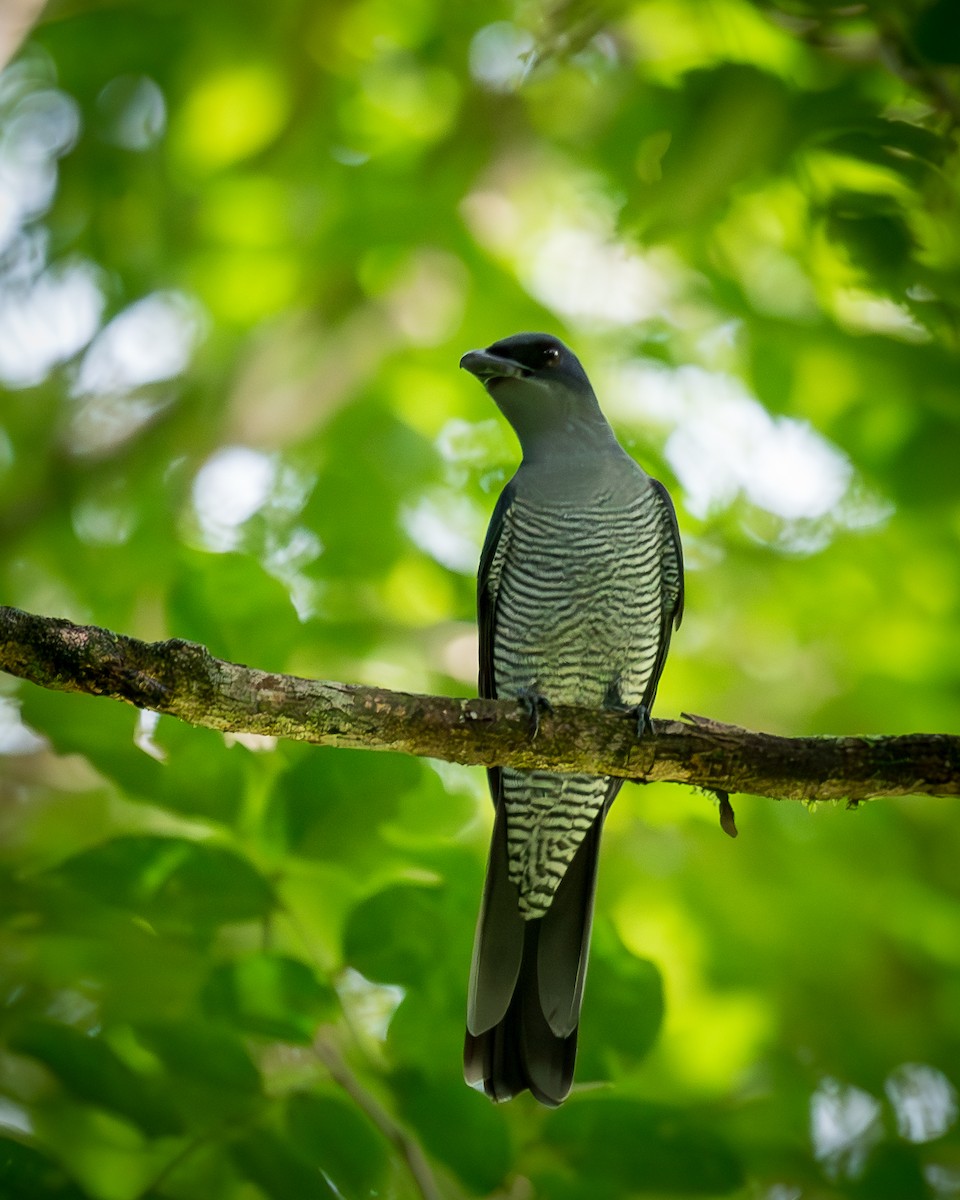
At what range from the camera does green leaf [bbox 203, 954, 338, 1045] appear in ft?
8.56

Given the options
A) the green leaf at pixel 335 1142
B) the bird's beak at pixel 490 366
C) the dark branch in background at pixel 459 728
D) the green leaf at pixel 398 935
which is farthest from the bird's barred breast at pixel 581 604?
the green leaf at pixel 335 1142

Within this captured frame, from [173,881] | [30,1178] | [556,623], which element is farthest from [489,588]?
[30,1178]

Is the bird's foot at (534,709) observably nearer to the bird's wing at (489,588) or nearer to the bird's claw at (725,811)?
the bird's claw at (725,811)

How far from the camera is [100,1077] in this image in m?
2.53

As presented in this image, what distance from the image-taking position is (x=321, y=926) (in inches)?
114

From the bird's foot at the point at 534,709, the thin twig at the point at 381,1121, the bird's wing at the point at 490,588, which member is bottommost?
the bird's wing at the point at 490,588

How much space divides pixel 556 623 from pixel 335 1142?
7.35 feet

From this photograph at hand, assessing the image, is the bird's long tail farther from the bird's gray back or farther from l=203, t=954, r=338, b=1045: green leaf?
l=203, t=954, r=338, b=1045: green leaf

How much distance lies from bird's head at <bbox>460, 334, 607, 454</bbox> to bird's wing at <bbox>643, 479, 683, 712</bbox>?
0.46 metres

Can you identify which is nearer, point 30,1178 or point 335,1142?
point 30,1178

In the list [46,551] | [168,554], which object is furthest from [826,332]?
[46,551]

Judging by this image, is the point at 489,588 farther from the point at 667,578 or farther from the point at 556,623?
the point at 667,578

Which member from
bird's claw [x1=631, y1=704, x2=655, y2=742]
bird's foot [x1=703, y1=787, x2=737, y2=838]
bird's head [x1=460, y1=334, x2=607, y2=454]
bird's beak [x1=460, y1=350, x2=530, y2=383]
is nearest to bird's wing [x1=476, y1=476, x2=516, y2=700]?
bird's head [x1=460, y1=334, x2=607, y2=454]

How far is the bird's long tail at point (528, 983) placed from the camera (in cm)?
→ 370
